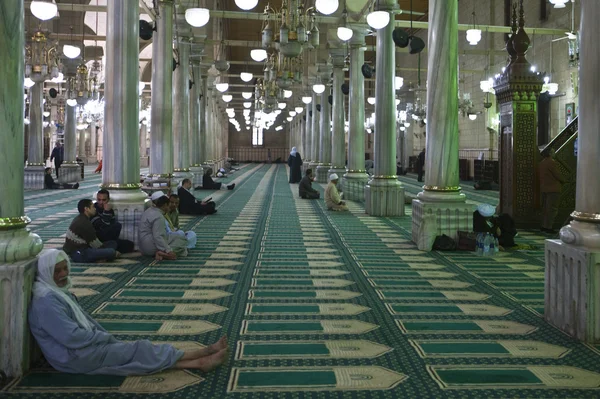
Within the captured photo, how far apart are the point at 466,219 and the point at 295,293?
2.61 m

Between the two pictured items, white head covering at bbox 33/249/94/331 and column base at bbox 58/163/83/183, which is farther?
column base at bbox 58/163/83/183

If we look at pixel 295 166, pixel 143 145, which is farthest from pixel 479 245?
pixel 143 145

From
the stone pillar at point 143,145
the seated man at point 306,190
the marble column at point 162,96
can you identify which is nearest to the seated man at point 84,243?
the marble column at point 162,96

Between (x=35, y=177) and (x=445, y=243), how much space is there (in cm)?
1067

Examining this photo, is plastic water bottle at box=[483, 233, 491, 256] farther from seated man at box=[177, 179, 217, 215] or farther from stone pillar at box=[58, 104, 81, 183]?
stone pillar at box=[58, 104, 81, 183]

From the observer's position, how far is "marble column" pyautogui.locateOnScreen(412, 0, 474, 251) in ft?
20.0

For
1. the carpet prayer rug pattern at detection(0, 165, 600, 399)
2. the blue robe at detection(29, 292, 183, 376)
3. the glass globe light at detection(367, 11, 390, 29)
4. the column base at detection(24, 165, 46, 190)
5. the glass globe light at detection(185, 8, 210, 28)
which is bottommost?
the carpet prayer rug pattern at detection(0, 165, 600, 399)

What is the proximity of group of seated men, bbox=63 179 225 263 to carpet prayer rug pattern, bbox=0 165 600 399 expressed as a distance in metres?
0.13

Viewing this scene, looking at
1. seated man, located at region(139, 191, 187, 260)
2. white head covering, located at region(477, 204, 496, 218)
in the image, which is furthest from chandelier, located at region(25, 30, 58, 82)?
white head covering, located at region(477, 204, 496, 218)

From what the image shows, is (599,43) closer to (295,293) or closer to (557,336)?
(557,336)

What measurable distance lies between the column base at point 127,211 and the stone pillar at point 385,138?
4151mm

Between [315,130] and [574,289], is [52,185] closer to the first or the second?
[315,130]

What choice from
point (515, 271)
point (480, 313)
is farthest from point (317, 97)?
point (480, 313)

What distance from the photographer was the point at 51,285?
8.64 ft
